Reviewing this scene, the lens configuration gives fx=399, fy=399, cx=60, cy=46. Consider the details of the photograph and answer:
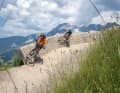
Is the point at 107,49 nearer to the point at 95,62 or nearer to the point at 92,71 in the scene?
the point at 95,62

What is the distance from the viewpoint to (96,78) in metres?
5.08

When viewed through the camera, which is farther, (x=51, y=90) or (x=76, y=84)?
(x=51, y=90)

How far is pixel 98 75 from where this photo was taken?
5.11 m

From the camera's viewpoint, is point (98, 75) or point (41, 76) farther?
point (41, 76)

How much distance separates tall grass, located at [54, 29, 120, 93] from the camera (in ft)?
15.5

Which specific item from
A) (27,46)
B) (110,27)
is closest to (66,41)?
(27,46)

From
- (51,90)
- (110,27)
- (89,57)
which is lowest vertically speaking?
(51,90)

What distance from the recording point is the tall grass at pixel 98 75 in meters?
4.72

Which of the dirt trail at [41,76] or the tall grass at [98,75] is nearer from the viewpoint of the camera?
the tall grass at [98,75]

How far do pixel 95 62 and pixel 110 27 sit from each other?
126 centimetres

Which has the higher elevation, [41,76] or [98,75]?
[98,75]

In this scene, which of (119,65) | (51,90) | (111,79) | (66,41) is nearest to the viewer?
(111,79)

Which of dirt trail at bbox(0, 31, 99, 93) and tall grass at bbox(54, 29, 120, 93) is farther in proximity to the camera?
dirt trail at bbox(0, 31, 99, 93)

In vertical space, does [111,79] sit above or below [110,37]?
below
